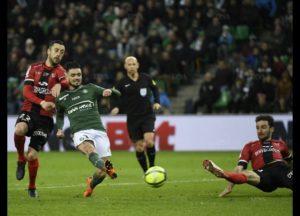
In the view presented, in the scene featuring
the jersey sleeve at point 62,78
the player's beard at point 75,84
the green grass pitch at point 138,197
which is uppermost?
the jersey sleeve at point 62,78

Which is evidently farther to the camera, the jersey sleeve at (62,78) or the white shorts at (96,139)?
the jersey sleeve at (62,78)

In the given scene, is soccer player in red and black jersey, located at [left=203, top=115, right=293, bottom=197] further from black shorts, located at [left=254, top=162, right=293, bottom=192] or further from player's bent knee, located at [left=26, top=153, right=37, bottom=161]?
player's bent knee, located at [left=26, top=153, right=37, bottom=161]

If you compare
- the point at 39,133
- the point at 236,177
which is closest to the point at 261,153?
the point at 236,177

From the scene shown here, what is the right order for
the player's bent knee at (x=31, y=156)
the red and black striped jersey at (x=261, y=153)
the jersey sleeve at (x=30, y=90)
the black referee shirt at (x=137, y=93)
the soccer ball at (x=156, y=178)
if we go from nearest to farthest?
the soccer ball at (x=156, y=178)
the red and black striped jersey at (x=261, y=153)
the jersey sleeve at (x=30, y=90)
the player's bent knee at (x=31, y=156)
the black referee shirt at (x=137, y=93)

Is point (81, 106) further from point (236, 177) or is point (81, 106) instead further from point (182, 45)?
point (182, 45)

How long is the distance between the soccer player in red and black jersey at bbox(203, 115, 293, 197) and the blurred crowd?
11461 millimetres

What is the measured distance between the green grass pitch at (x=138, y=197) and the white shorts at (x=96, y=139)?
0.68 meters

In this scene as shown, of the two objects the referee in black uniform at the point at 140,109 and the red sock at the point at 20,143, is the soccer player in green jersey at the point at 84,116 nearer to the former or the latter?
the red sock at the point at 20,143

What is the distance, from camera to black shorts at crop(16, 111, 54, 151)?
12023mm

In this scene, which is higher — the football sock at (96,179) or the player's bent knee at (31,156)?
the player's bent knee at (31,156)

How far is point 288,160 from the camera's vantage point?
11742 mm

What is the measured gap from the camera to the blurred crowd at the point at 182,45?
23844 mm

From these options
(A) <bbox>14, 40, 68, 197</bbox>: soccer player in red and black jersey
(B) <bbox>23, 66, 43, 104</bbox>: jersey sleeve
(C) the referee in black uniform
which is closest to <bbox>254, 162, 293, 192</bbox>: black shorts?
(A) <bbox>14, 40, 68, 197</bbox>: soccer player in red and black jersey

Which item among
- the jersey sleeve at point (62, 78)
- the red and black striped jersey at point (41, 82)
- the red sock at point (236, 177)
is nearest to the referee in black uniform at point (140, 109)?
the jersey sleeve at point (62, 78)
